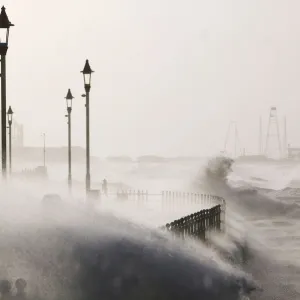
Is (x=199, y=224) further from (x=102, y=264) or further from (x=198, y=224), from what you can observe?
(x=102, y=264)

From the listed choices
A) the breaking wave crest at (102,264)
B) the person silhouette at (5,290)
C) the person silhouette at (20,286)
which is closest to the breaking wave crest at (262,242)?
the breaking wave crest at (102,264)

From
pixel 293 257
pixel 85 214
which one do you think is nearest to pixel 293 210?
pixel 293 257

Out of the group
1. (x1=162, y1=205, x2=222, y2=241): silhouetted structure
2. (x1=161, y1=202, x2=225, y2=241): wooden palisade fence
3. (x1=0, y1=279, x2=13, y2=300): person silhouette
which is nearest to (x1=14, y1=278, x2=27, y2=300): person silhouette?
(x1=0, y1=279, x2=13, y2=300): person silhouette

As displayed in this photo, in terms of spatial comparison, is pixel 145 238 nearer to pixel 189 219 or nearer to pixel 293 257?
pixel 189 219

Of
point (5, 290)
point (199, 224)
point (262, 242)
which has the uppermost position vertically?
point (5, 290)

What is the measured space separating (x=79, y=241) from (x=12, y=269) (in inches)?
75.6

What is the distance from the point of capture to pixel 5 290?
11.7 m

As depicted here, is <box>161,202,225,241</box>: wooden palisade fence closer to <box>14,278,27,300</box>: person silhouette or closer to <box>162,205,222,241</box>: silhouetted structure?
<box>162,205,222,241</box>: silhouetted structure

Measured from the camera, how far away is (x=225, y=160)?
7756 cm

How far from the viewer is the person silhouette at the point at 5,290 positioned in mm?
11538

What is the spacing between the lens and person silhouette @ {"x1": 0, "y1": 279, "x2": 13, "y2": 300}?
11.5 m

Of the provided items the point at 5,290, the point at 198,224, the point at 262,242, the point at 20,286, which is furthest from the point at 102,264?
the point at 262,242

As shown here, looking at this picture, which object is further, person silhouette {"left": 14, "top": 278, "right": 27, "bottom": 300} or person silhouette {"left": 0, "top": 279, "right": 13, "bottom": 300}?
person silhouette {"left": 14, "top": 278, "right": 27, "bottom": 300}

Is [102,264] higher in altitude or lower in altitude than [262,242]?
higher
